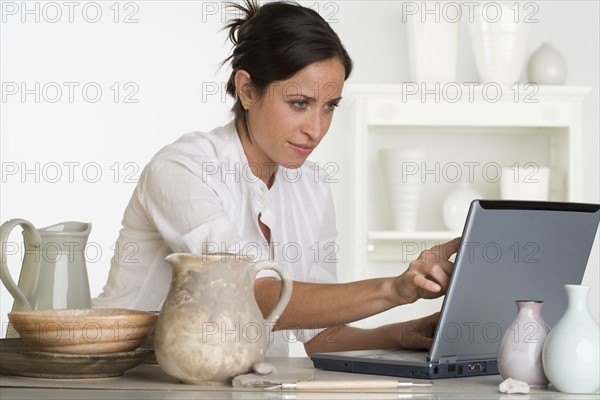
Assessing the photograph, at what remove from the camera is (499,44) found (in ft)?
10.4

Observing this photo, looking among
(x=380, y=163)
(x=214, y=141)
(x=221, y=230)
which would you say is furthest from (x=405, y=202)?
(x=221, y=230)

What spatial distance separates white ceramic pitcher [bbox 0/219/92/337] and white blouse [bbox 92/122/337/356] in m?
0.23

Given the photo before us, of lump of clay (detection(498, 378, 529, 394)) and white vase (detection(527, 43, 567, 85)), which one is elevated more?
white vase (detection(527, 43, 567, 85))

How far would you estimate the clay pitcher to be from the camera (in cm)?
125

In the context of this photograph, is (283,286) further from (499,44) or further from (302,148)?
(499,44)

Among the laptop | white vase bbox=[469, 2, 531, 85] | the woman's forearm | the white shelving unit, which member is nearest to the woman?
the woman's forearm

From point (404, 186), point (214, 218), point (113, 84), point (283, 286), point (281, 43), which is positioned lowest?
point (283, 286)

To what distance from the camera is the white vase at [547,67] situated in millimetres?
3199

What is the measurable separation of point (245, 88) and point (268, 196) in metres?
0.25

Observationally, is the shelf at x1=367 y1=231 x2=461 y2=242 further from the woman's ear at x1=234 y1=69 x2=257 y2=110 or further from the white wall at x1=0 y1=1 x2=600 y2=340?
the woman's ear at x1=234 y1=69 x2=257 y2=110

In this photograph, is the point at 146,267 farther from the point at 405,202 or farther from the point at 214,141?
the point at 405,202

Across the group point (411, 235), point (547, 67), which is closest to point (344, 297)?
point (411, 235)

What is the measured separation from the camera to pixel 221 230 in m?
1.67

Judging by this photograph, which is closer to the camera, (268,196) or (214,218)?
(214,218)
